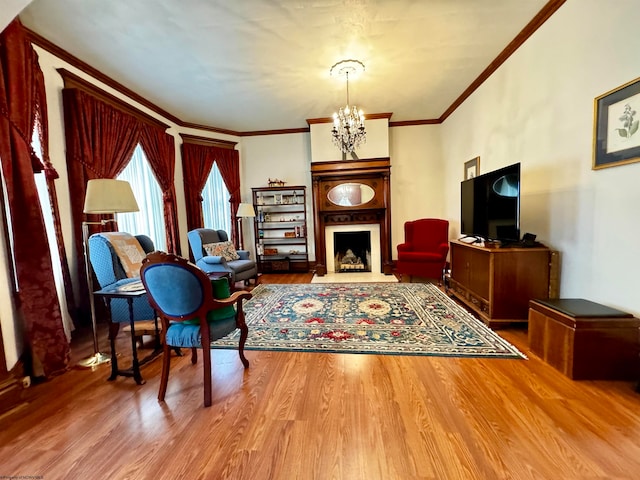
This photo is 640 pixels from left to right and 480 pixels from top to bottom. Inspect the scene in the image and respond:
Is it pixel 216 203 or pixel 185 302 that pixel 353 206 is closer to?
pixel 216 203

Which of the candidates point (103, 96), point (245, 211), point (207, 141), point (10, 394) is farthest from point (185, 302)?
point (207, 141)

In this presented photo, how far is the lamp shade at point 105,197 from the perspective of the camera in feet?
6.69

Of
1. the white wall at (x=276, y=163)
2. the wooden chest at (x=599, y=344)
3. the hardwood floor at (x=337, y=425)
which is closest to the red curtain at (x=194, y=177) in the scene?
the white wall at (x=276, y=163)

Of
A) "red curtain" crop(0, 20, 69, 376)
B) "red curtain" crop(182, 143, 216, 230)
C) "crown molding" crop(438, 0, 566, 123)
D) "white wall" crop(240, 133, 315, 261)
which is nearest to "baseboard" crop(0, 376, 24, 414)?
"red curtain" crop(0, 20, 69, 376)

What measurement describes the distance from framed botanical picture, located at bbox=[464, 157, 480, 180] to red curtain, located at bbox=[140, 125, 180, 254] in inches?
190

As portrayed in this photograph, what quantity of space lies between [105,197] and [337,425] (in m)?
2.25

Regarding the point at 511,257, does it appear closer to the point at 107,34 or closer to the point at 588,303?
the point at 588,303

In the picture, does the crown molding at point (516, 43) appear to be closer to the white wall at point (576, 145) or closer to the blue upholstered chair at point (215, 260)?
the white wall at point (576, 145)

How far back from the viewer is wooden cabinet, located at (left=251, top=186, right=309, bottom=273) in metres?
5.77

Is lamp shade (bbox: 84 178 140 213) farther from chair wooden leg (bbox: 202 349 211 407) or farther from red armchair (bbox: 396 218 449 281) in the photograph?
red armchair (bbox: 396 218 449 281)

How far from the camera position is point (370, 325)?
2869 mm

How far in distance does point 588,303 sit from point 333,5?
318 centimetres

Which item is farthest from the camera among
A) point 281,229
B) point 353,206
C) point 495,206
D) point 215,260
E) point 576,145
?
point 281,229

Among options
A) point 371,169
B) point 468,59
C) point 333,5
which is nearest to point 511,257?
point 468,59
